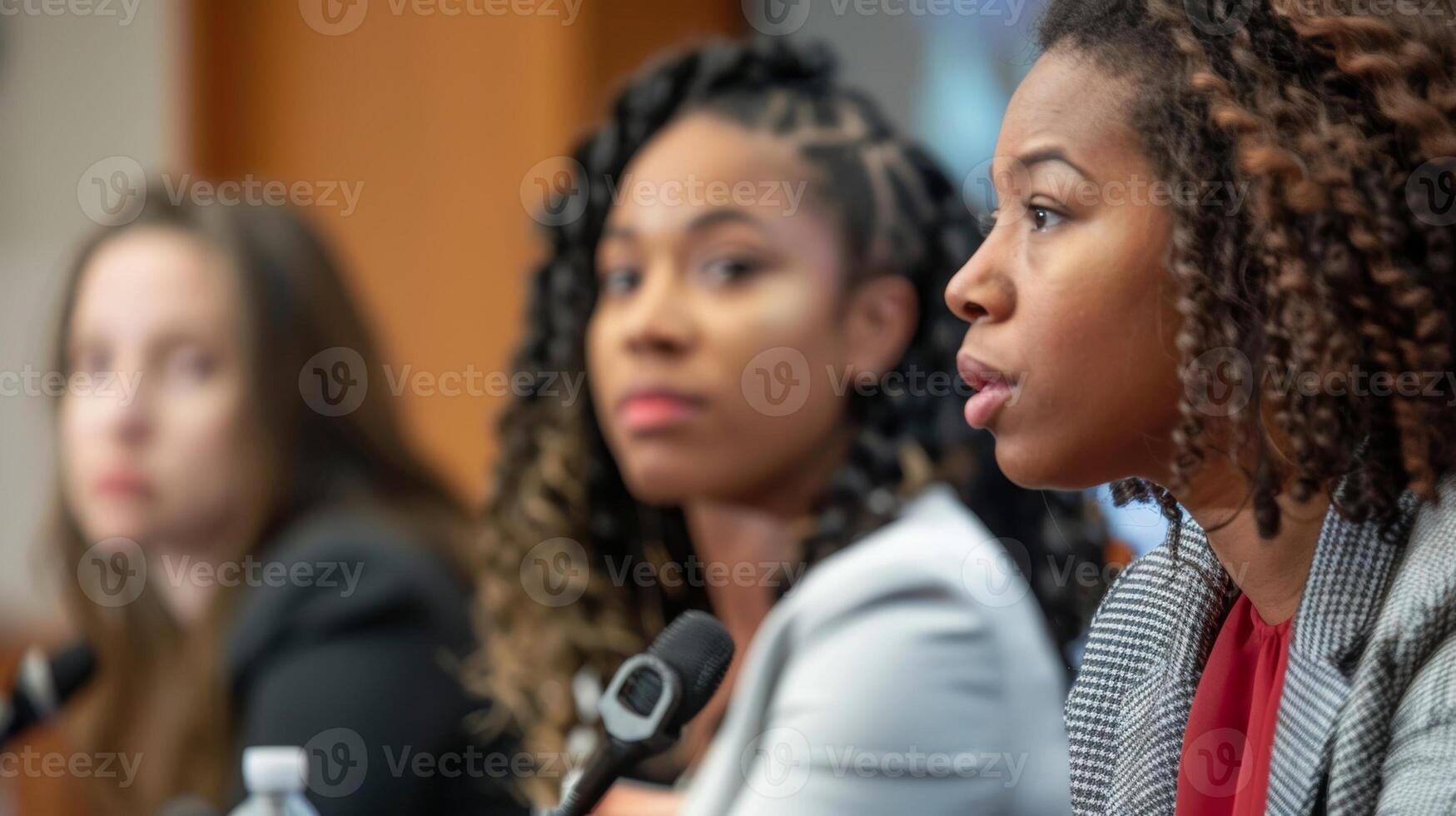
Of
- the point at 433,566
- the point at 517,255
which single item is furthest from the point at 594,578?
the point at 517,255

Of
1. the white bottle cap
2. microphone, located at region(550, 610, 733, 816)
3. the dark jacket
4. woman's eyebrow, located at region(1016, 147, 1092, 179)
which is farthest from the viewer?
the dark jacket

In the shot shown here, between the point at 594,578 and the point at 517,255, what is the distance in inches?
66.3

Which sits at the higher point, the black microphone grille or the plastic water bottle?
the black microphone grille

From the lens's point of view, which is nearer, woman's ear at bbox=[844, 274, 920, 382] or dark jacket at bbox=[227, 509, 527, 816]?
woman's ear at bbox=[844, 274, 920, 382]

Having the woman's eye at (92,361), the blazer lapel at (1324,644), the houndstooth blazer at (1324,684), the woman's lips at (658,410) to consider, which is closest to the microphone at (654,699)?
the houndstooth blazer at (1324,684)

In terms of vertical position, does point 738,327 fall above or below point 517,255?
above

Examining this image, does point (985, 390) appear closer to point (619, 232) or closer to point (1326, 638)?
point (1326, 638)

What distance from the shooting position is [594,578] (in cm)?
171

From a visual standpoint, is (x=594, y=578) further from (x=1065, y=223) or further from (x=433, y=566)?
(x=1065, y=223)

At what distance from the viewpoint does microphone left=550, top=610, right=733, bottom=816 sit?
95 centimetres

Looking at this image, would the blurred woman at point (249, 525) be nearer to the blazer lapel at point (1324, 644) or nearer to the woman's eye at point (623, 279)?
the woman's eye at point (623, 279)

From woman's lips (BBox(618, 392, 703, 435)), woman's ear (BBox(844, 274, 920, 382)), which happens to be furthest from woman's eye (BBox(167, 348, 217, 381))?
woman's ear (BBox(844, 274, 920, 382))

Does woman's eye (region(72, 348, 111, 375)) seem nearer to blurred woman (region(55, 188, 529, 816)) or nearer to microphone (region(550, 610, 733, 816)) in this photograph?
blurred woman (region(55, 188, 529, 816))

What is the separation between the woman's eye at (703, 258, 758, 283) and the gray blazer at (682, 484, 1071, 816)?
0.26 m
